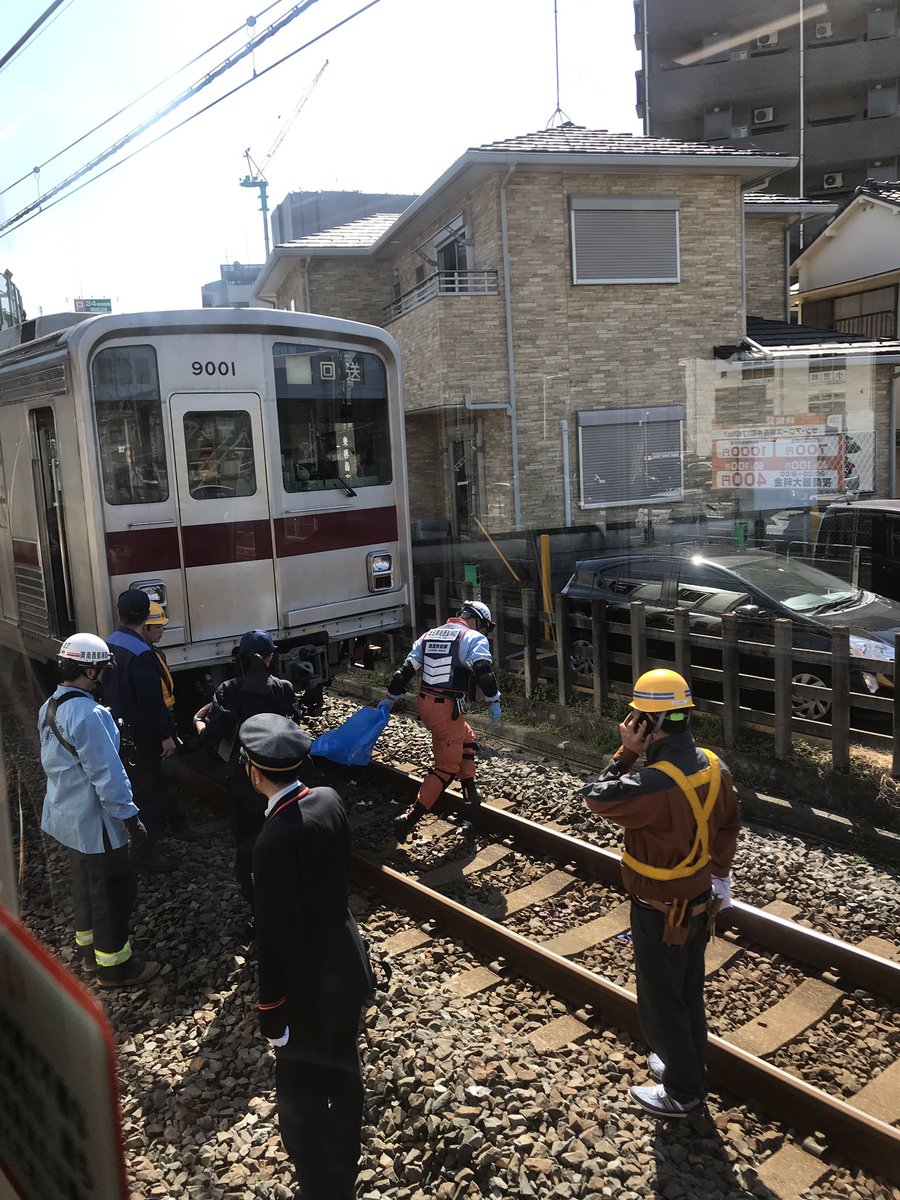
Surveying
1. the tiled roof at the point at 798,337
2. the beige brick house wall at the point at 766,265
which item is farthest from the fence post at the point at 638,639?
the beige brick house wall at the point at 766,265

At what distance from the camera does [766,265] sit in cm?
1455

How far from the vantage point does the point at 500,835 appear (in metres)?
5.82

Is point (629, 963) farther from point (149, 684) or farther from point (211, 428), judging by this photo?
point (211, 428)

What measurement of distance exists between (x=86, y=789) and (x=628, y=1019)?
2504 mm

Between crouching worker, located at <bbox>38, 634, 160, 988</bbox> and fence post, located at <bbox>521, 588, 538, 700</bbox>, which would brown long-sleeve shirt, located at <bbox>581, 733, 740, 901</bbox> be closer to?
crouching worker, located at <bbox>38, 634, 160, 988</bbox>

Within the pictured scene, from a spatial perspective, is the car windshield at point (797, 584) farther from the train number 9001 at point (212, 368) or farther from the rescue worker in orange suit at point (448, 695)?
the train number 9001 at point (212, 368)

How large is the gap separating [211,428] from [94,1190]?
216 inches

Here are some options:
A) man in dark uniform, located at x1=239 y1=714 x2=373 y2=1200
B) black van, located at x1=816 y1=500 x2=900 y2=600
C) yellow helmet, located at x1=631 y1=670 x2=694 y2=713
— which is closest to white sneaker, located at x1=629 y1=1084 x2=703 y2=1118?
man in dark uniform, located at x1=239 y1=714 x2=373 y2=1200

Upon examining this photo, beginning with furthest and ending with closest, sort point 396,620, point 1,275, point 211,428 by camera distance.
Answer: point 396,620, point 211,428, point 1,275

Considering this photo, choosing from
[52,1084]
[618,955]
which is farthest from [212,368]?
[52,1084]

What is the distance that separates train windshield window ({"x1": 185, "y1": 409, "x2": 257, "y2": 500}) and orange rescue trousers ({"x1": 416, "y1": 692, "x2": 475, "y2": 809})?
1884 mm

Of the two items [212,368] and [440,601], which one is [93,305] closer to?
[212,368]

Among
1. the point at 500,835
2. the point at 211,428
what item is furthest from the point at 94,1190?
the point at 211,428

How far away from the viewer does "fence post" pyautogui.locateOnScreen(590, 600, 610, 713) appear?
7609 millimetres
